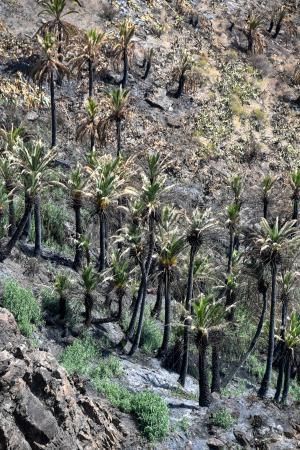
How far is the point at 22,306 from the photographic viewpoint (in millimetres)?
36969

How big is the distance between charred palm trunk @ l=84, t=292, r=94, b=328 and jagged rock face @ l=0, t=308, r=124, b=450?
39.8 ft

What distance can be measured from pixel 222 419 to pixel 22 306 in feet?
40.8

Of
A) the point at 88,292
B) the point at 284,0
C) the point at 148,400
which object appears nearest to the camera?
the point at 148,400

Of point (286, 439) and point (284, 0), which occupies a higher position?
point (284, 0)

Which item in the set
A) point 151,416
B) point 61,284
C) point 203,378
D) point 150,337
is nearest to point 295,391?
point 150,337

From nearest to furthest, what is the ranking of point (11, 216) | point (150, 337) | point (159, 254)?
point (159, 254) < point (11, 216) < point (150, 337)

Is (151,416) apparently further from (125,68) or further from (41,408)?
(125,68)

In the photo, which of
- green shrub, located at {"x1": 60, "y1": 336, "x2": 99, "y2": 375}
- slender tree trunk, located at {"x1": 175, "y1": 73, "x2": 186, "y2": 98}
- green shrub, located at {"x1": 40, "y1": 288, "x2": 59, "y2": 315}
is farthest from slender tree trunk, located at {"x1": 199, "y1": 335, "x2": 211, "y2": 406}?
slender tree trunk, located at {"x1": 175, "y1": 73, "x2": 186, "y2": 98}

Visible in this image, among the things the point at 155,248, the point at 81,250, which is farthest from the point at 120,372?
the point at 81,250

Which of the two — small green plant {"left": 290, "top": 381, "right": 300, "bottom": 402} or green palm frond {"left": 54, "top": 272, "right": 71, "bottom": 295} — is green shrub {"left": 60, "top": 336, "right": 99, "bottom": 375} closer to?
green palm frond {"left": 54, "top": 272, "right": 71, "bottom": 295}

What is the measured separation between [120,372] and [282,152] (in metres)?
41.4

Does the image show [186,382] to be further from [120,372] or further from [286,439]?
[286,439]

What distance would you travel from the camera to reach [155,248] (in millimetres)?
43406

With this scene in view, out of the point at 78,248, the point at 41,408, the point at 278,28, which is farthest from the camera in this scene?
the point at 278,28
